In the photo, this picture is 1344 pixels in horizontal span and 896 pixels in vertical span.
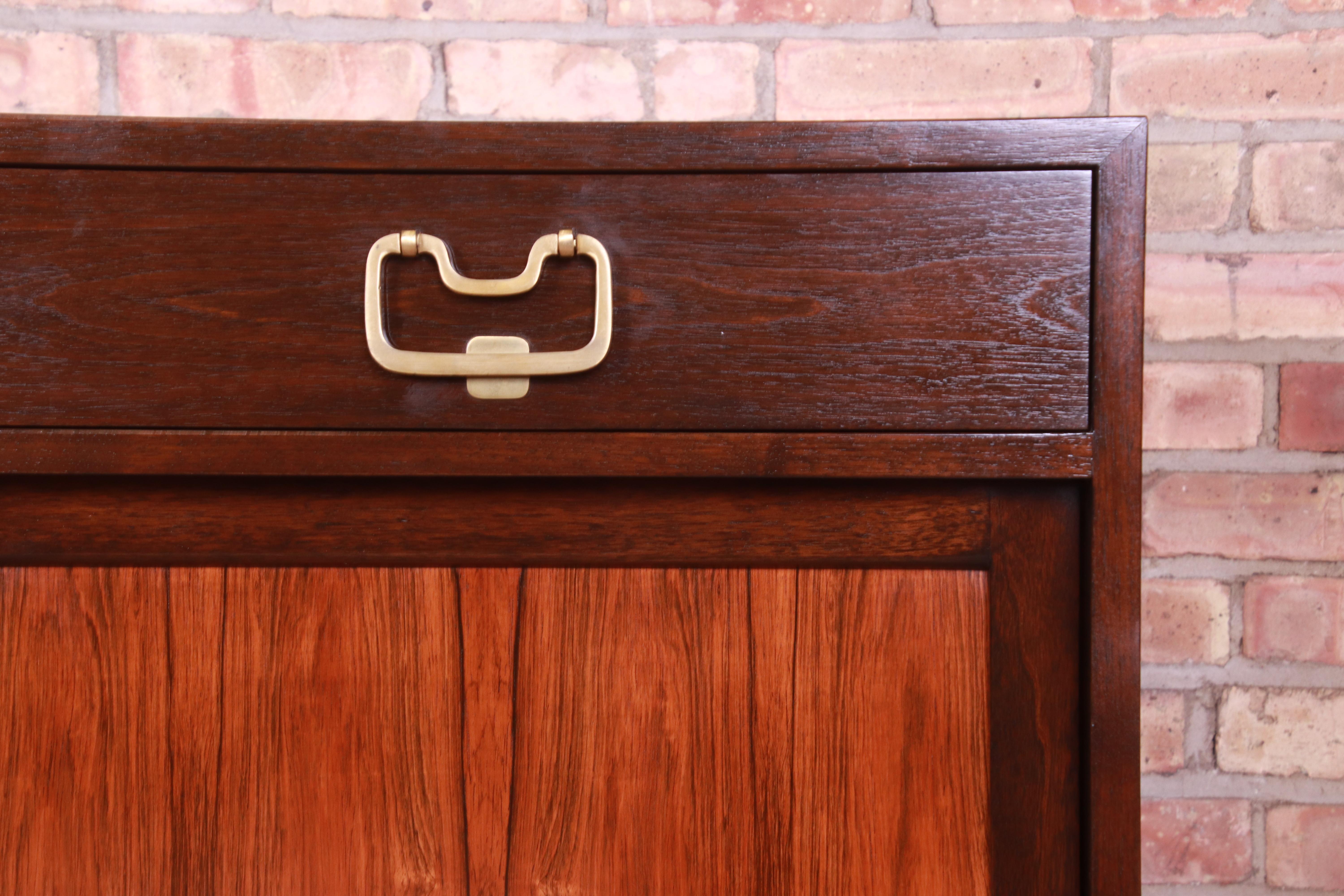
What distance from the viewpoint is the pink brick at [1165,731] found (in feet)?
2.54

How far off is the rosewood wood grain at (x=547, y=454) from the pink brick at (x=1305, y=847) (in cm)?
61

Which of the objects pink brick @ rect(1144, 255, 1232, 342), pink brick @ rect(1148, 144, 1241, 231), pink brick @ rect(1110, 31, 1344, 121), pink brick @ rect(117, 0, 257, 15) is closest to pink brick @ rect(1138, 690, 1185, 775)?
pink brick @ rect(1144, 255, 1232, 342)

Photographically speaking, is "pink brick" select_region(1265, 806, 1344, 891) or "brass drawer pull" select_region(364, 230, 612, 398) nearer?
"brass drawer pull" select_region(364, 230, 612, 398)

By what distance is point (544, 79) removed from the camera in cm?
79

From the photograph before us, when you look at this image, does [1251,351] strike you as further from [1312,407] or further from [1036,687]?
[1036,687]

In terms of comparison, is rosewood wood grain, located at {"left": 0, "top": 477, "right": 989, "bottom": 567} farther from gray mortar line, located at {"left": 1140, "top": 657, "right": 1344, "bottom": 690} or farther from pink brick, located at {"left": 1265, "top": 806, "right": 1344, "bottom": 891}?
pink brick, located at {"left": 1265, "top": 806, "right": 1344, "bottom": 891}

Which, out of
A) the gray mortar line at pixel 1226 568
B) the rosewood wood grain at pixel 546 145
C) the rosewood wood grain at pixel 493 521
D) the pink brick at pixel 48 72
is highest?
the pink brick at pixel 48 72

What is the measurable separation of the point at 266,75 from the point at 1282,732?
1157mm

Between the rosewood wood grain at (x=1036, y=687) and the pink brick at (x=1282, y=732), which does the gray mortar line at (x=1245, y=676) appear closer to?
the pink brick at (x=1282, y=732)

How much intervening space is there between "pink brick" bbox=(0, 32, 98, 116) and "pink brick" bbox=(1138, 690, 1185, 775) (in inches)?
46.2

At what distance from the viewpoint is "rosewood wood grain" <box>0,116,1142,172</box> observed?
1.36ft

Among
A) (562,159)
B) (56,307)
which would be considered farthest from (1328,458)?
(56,307)

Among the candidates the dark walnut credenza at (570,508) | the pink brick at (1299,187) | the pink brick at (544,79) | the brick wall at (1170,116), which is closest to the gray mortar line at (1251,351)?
the brick wall at (1170,116)

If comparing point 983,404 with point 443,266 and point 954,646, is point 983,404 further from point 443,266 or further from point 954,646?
point 443,266
